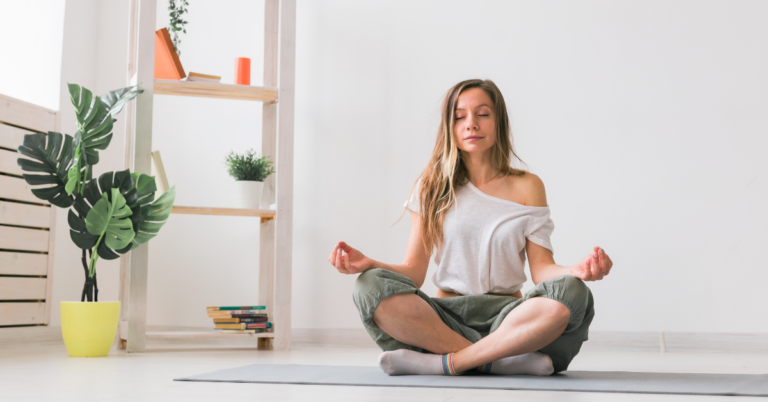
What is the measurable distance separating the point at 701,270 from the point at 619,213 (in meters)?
0.36

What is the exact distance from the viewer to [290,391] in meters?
1.27

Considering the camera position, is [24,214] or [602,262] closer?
[602,262]

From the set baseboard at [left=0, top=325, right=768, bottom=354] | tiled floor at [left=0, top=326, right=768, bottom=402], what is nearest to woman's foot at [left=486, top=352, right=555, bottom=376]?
tiled floor at [left=0, top=326, right=768, bottom=402]

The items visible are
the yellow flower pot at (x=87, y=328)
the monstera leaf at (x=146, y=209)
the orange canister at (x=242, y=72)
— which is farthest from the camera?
the orange canister at (x=242, y=72)

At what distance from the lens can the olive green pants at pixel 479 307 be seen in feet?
4.50

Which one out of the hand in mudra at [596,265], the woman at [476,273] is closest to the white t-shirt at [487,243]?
the woman at [476,273]

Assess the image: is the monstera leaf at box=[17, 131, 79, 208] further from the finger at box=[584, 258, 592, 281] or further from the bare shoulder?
the finger at box=[584, 258, 592, 281]

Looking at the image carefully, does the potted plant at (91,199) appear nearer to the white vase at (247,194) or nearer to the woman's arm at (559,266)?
the white vase at (247,194)

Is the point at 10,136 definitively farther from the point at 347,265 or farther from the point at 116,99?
the point at 347,265

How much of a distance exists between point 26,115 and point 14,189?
317 millimetres

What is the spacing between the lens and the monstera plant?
2.27m

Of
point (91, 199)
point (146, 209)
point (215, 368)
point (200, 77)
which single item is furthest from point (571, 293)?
point (200, 77)

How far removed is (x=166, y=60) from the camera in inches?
104

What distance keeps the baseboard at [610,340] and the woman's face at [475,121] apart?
123 cm
